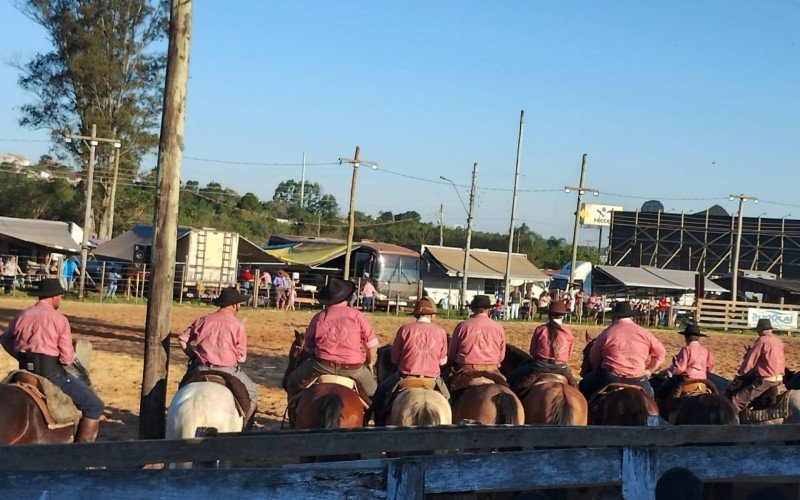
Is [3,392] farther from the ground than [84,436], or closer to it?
farther from the ground

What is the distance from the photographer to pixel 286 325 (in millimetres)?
27078

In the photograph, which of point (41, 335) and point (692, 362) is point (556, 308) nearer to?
point (692, 362)

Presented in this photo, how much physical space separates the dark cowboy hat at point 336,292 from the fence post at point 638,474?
4427mm

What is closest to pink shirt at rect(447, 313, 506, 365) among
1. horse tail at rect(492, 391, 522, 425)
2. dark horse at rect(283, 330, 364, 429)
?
horse tail at rect(492, 391, 522, 425)

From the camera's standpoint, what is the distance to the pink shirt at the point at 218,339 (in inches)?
321

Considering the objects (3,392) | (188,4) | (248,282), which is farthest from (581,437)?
(248,282)

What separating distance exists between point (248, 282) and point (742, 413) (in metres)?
27.1

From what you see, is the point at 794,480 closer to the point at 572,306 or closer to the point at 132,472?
the point at 132,472

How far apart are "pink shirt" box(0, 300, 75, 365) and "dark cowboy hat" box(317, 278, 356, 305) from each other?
237cm

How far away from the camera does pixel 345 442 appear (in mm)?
4660

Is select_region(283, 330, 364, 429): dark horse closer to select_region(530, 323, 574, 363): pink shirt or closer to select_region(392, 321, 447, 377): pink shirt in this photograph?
select_region(392, 321, 447, 377): pink shirt

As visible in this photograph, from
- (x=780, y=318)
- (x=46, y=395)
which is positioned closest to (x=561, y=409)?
(x=46, y=395)

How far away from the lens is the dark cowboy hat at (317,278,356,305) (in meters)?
8.70

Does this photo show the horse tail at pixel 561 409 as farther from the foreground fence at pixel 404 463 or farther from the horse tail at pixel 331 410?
the foreground fence at pixel 404 463
